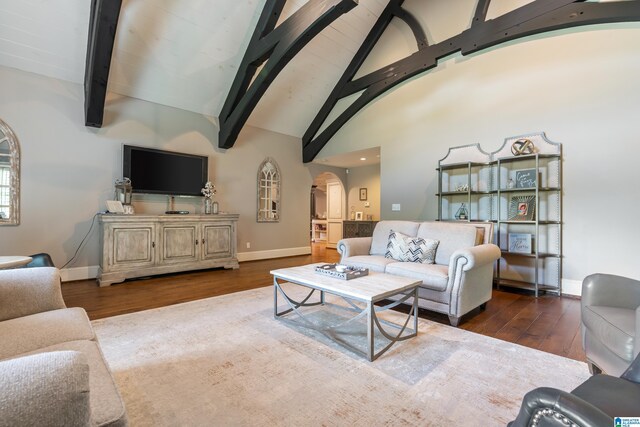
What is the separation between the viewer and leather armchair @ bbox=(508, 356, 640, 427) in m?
0.74

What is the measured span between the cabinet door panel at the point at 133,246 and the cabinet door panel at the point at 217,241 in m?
0.83

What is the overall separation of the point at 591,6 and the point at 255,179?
5.70m

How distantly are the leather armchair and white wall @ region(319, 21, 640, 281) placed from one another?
131 inches

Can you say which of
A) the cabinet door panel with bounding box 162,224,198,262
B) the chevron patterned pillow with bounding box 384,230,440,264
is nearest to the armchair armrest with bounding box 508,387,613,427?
the chevron patterned pillow with bounding box 384,230,440,264

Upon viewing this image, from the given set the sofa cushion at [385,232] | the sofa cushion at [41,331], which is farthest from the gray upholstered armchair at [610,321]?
the sofa cushion at [41,331]

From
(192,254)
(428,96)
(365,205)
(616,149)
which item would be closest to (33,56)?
(192,254)

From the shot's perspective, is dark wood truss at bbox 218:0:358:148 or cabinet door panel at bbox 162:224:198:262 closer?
dark wood truss at bbox 218:0:358:148

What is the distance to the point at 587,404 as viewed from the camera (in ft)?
2.47

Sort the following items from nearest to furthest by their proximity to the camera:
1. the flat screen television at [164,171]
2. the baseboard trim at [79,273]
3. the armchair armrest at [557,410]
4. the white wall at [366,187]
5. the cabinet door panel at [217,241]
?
the armchair armrest at [557,410] → the baseboard trim at [79,273] → the flat screen television at [164,171] → the cabinet door panel at [217,241] → the white wall at [366,187]

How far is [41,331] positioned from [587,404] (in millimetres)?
2055

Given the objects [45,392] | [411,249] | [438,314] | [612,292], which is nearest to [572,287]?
[438,314]

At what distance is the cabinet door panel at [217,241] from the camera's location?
4941 mm

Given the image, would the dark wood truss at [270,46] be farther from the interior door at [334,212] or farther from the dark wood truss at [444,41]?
the interior door at [334,212]

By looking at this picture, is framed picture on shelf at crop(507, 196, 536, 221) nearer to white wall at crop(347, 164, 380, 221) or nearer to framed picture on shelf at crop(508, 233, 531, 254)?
framed picture on shelf at crop(508, 233, 531, 254)
